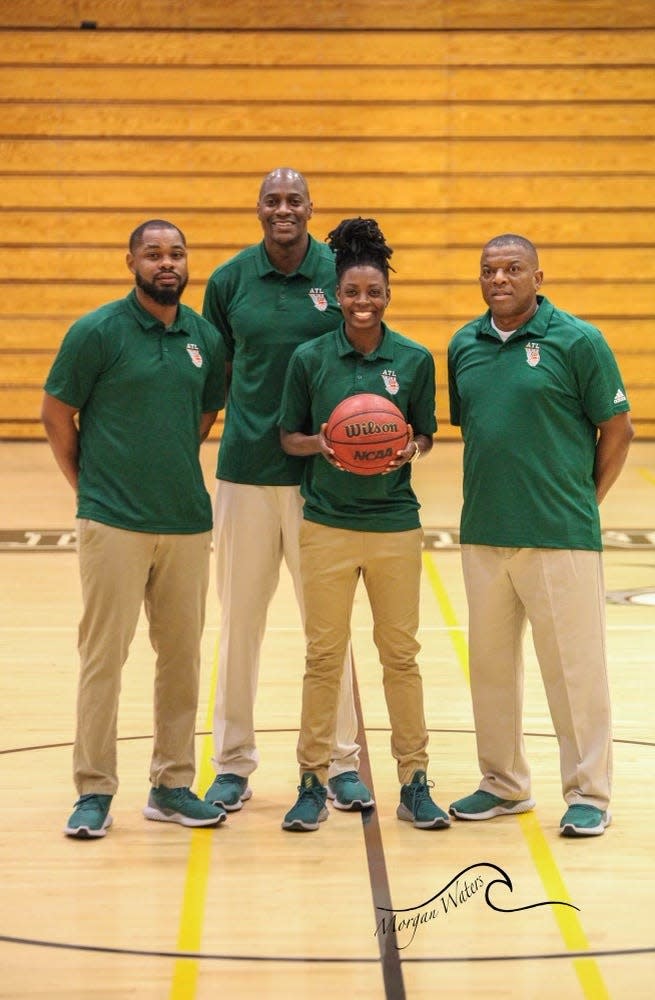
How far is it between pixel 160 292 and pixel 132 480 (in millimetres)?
561

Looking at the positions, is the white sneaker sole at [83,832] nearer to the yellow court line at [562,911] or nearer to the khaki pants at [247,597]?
the khaki pants at [247,597]

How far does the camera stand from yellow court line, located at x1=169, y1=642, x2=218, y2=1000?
353 cm

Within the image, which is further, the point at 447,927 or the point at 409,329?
the point at 409,329

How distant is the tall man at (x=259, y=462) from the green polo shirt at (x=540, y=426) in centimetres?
61

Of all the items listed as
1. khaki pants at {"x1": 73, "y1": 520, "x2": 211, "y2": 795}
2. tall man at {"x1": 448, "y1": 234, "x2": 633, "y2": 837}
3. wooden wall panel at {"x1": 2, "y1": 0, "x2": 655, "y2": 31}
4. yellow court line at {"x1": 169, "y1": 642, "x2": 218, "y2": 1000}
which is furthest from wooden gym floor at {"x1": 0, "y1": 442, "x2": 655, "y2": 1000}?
wooden wall panel at {"x1": 2, "y1": 0, "x2": 655, "y2": 31}

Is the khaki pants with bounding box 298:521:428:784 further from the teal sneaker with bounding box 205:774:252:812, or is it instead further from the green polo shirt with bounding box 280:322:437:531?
the teal sneaker with bounding box 205:774:252:812

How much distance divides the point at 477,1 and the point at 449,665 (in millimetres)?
8833

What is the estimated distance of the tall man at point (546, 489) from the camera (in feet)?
15.1

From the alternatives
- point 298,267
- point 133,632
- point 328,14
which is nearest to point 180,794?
point 133,632

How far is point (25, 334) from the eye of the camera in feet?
47.1

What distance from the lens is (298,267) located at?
4.95 meters

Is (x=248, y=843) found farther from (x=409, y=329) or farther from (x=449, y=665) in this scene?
(x=409, y=329)

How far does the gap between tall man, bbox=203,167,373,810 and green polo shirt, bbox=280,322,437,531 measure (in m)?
0.19

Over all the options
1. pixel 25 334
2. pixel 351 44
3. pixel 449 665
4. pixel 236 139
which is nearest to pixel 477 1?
pixel 351 44
